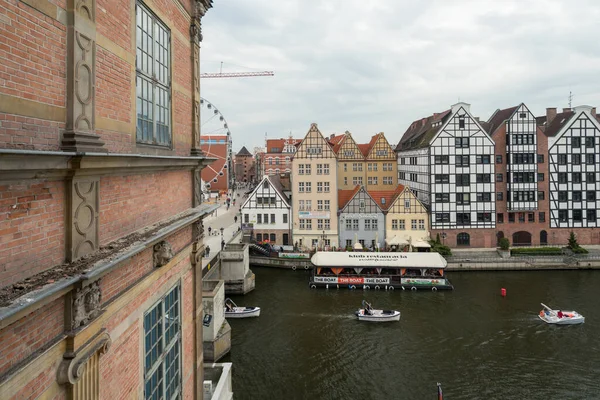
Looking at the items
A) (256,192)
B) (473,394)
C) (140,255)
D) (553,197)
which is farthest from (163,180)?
(553,197)

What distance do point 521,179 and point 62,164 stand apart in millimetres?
41089

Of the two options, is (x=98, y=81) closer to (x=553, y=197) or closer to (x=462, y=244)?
(x=462, y=244)

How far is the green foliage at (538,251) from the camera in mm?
35188

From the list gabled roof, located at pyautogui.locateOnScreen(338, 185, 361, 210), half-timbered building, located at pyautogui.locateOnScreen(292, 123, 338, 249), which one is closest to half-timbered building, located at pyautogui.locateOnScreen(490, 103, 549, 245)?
gabled roof, located at pyautogui.locateOnScreen(338, 185, 361, 210)

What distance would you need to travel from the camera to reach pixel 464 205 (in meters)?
37.8

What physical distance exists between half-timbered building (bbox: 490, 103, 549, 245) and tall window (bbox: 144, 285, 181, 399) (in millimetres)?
35551

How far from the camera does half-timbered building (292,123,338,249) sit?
38.5m

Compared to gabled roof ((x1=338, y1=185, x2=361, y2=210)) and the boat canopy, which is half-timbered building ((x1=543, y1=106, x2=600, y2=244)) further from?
gabled roof ((x1=338, y1=185, x2=361, y2=210))

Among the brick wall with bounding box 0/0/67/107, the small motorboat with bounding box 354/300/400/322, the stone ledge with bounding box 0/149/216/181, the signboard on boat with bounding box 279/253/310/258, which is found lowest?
the small motorboat with bounding box 354/300/400/322

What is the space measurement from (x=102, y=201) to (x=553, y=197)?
42.4 m

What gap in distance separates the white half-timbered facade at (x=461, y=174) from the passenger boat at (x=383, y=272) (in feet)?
29.4

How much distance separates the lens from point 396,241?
120ft

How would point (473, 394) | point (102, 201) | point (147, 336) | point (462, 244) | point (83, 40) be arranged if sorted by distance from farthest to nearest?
1. point (462, 244)
2. point (473, 394)
3. point (147, 336)
4. point (102, 201)
5. point (83, 40)

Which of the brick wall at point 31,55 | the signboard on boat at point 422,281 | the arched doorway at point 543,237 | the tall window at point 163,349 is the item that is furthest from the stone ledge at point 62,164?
the arched doorway at point 543,237
